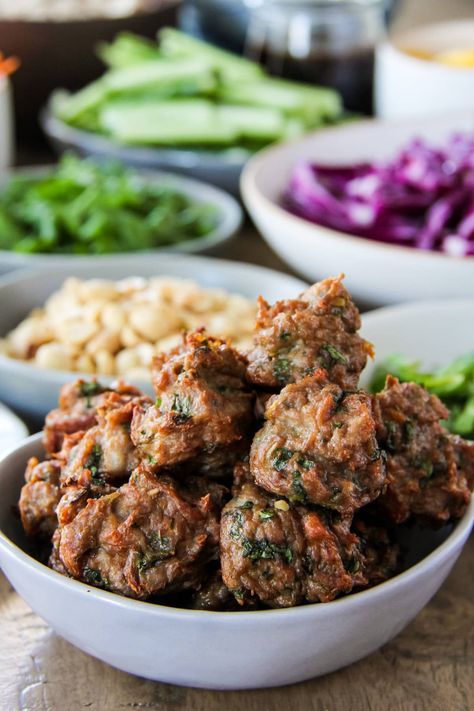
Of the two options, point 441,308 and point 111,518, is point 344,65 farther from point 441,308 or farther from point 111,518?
point 111,518

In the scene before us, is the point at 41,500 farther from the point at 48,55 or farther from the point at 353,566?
the point at 48,55

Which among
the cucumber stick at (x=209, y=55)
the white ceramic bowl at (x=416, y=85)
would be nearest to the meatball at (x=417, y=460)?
the white ceramic bowl at (x=416, y=85)

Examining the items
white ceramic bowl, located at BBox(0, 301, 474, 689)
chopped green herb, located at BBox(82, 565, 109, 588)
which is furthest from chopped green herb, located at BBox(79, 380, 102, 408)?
chopped green herb, located at BBox(82, 565, 109, 588)

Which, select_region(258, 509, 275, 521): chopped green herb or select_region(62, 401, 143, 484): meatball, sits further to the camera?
select_region(62, 401, 143, 484): meatball

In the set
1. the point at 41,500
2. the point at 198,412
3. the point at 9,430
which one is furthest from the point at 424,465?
the point at 9,430

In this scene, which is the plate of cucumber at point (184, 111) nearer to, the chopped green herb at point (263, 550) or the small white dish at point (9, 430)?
the small white dish at point (9, 430)

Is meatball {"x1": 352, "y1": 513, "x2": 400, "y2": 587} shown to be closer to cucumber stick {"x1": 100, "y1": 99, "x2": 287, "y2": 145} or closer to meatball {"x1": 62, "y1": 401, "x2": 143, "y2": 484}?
meatball {"x1": 62, "y1": 401, "x2": 143, "y2": 484}

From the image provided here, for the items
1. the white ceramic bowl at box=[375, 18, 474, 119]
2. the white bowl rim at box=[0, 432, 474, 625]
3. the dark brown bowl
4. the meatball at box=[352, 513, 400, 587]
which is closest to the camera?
the white bowl rim at box=[0, 432, 474, 625]

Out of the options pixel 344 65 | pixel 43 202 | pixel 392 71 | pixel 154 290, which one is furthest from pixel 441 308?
pixel 344 65
